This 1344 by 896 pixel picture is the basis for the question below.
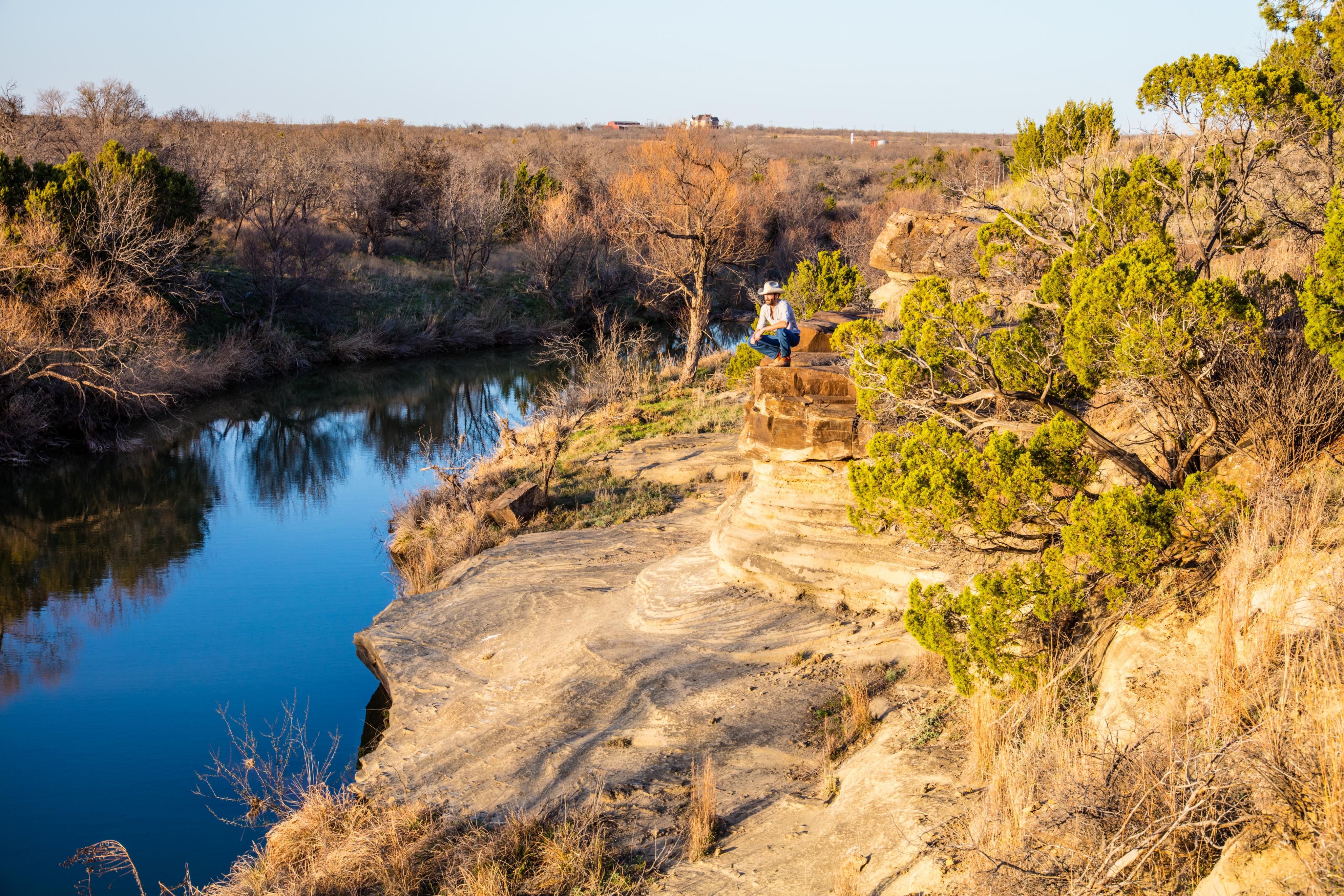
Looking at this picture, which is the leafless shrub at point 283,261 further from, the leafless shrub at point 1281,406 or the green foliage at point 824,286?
the leafless shrub at point 1281,406

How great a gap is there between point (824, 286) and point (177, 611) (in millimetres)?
15039

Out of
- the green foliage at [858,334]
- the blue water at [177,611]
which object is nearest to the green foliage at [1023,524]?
the green foliage at [858,334]

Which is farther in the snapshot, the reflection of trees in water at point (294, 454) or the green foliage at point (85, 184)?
the green foliage at point (85, 184)

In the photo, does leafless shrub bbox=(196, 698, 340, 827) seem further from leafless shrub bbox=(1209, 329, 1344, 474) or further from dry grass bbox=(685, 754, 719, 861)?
leafless shrub bbox=(1209, 329, 1344, 474)

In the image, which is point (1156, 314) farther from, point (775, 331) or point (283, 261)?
point (283, 261)

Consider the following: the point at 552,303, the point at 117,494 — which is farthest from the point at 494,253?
the point at 117,494

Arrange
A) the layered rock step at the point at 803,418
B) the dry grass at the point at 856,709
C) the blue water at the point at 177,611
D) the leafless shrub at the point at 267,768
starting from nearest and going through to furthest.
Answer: the dry grass at the point at 856,709 → the leafless shrub at the point at 267,768 → the layered rock step at the point at 803,418 → the blue water at the point at 177,611

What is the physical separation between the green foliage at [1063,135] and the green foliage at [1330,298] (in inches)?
416

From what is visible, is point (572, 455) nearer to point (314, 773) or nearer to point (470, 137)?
point (314, 773)

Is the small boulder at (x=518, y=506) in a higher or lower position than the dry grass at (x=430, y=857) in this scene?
higher

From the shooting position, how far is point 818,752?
296 inches

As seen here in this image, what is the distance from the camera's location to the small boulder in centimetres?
1553

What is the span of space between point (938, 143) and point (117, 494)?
3754 inches

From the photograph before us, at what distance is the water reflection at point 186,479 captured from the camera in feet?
50.3
